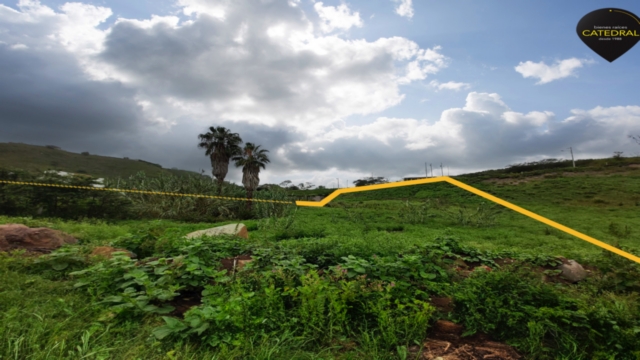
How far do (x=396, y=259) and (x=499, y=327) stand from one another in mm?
1462

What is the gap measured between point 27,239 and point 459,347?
685 cm

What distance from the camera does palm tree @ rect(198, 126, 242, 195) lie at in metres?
25.7

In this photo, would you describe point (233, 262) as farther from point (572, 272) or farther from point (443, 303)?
point (572, 272)

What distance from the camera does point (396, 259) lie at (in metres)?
4.30

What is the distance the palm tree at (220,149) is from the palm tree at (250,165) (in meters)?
0.99

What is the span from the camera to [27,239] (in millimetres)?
Result: 5855

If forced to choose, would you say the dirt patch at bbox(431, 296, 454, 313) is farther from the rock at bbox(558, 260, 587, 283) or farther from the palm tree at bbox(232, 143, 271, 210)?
the palm tree at bbox(232, 143, 271, 210)

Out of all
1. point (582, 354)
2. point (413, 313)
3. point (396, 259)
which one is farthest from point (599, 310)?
point (396, 259)

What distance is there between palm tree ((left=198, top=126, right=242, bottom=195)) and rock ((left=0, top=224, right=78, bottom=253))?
19.5 meters

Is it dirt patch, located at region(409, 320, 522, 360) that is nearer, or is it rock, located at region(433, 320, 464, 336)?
dirt patch, located at region(409, 320, 522, 360)

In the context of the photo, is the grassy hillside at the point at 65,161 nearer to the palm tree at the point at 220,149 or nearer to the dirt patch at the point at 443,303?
the palm tree at the point at 220,149

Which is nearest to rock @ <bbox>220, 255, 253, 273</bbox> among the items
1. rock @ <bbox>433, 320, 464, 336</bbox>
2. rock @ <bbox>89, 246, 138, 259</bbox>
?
rock @ <bbox>89, 246, 138, 259</bbox>

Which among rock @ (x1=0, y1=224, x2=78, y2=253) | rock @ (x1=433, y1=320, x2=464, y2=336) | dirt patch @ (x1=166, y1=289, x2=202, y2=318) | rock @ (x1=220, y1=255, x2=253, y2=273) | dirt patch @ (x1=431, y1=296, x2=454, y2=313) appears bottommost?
rock @ (x1=433, y1=320, x2=464, y2=336)

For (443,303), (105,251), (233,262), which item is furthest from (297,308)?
(105,251)
